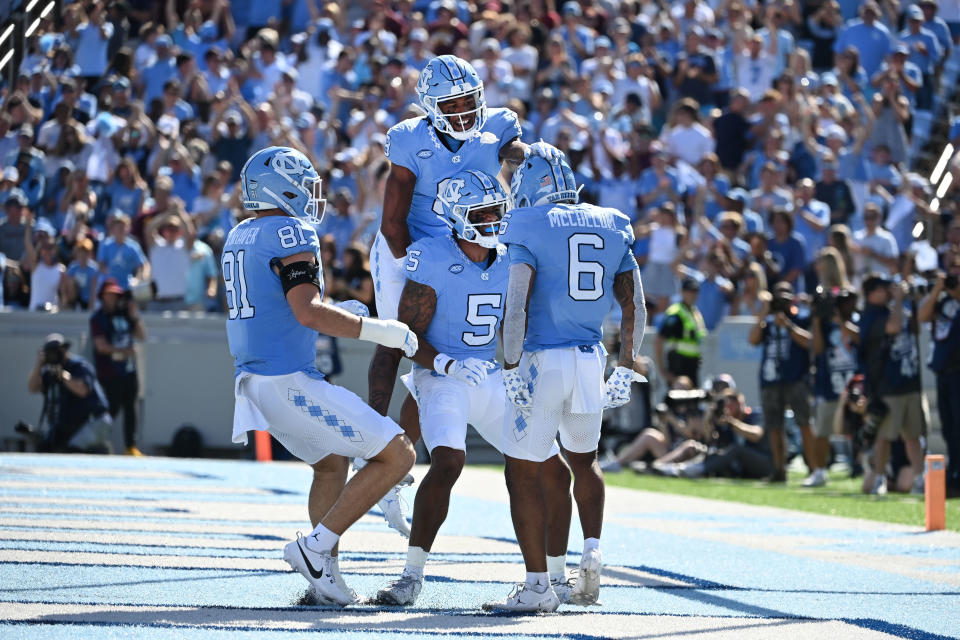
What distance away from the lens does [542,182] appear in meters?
6.53

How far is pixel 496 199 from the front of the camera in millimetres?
6480

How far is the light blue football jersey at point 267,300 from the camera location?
19.7 feet

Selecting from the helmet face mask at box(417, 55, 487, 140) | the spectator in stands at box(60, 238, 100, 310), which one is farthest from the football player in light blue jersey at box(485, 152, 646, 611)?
the spectator in stands at box(60, 238, 100, 310)

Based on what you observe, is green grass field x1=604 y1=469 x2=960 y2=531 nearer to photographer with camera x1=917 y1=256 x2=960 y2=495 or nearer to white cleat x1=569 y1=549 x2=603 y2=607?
photographer with camera x1=917 y1=256 x2=960 y2=495

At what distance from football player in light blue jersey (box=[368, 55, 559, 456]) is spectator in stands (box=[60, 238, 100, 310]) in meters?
9.39

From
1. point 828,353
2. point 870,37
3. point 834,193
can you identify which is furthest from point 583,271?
point 870,37

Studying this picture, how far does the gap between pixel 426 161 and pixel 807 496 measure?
694cm

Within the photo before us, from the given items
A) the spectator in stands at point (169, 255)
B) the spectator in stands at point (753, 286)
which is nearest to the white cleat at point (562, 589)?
the spectator in stands at point (753, 286)

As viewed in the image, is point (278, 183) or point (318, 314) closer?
point (318, 314)

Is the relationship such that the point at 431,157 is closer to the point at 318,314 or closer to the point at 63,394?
the point at 318,314

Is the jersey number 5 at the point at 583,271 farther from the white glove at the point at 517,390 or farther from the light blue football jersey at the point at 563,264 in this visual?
the white glove at the point at 517,390

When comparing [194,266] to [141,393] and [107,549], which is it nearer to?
[141,393]

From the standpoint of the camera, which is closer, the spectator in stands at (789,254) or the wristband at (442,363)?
the wristband at (442,363)

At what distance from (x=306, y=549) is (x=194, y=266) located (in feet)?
36.7
